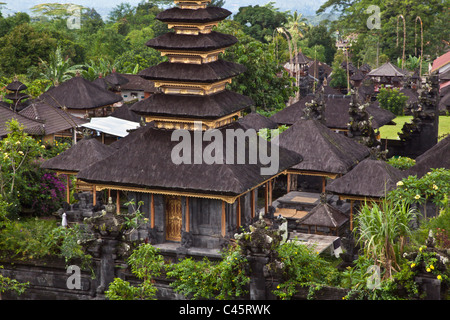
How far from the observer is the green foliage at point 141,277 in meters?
21.7

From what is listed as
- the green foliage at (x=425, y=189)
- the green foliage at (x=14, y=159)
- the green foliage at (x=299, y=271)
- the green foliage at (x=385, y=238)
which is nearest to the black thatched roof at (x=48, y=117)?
the green foliage at (x=14, y=159)

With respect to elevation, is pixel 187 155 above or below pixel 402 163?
above

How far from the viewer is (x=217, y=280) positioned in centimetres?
2225

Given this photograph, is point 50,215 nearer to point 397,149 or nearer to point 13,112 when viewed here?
point 13,112

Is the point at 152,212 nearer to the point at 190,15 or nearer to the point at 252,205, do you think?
the point at 252,205

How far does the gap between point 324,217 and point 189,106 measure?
7166 millimetres

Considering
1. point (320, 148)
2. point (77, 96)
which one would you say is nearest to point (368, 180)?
point (320, 148)

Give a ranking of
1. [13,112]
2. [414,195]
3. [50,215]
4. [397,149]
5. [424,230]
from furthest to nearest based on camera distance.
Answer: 1. [397,149]
2. [13,112]
3. [50,215]
4. [414,195]
5. [424,230]

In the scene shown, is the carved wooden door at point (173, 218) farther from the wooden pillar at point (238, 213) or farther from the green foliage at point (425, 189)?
the green foliage at point (425, 189)

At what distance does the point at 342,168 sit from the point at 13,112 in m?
17.8

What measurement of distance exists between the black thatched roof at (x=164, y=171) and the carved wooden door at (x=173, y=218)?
129 centimetres

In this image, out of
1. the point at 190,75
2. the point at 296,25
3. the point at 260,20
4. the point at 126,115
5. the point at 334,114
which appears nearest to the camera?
the point at 190,75

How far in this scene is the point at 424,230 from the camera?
22078 mm
